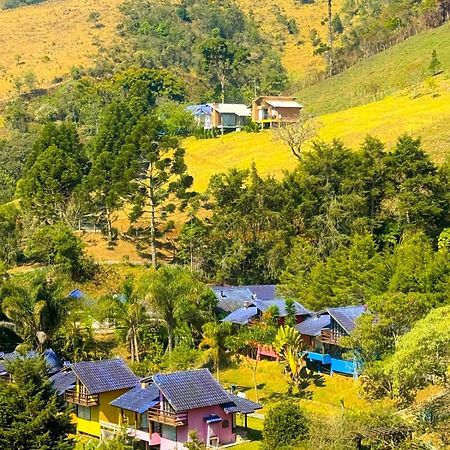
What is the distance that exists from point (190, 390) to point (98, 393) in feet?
15.2

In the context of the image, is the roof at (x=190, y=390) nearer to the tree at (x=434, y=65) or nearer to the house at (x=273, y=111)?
the house at (x=273, y=111)

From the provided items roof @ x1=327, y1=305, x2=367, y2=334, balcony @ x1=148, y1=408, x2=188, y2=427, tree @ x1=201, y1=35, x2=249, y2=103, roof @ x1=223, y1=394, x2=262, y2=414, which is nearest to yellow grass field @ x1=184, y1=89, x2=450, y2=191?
tree @ x1=201, y1=35, x2=249, y2=103

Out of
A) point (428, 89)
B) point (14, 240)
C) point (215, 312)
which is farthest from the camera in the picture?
point (428, 89)

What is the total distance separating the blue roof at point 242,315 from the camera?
49.0m

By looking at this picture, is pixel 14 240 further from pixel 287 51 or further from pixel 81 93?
pixel 287 51

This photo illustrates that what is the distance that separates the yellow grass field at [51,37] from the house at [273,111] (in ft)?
142

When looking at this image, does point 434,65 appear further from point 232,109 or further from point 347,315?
point 347,315

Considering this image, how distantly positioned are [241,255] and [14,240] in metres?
16.8

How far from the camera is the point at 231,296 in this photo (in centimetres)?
5272

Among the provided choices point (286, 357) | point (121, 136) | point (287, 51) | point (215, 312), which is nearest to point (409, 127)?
point (121, 136)

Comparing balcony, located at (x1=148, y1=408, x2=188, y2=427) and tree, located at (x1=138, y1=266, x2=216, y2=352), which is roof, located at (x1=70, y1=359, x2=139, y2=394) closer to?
balcony, located at (x1=148, y1=408, x2=188, y2=427)

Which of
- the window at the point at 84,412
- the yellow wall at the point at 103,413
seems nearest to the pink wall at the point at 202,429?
the yellow wall at the point at 103,413

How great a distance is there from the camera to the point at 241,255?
187 ft

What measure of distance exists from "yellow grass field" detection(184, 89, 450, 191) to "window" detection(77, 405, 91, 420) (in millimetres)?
39908
